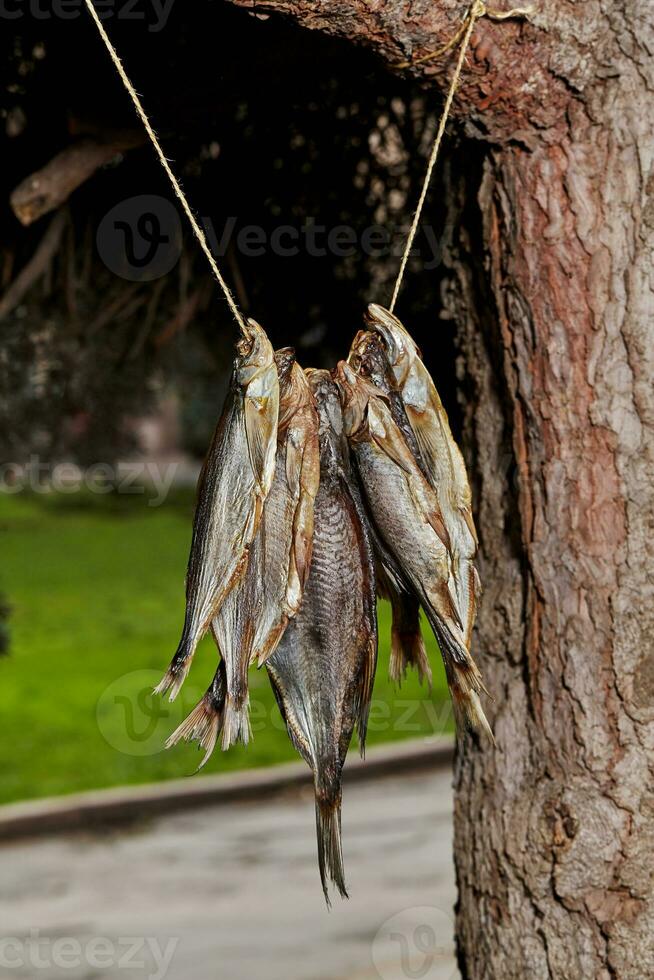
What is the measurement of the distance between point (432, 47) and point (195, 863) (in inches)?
188

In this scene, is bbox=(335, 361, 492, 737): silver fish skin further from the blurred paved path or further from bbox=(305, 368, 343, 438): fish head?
the blurred paved path

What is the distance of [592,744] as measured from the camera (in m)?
1.91

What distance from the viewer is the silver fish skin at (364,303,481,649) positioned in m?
1.63

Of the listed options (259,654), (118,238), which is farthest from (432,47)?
(118,238)

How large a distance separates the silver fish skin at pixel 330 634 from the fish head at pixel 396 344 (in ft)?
0.33

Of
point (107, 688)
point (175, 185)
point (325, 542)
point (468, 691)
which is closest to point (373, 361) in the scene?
point (325, 542)

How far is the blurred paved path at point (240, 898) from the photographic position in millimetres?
4656

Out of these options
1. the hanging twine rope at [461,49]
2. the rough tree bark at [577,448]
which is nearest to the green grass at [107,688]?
the rough tree bark at [577,448]

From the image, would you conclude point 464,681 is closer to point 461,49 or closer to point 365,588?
point 365,588

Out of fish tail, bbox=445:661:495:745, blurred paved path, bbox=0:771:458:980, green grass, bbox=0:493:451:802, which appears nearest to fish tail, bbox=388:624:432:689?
fish tail, bbox=445:661:495:745

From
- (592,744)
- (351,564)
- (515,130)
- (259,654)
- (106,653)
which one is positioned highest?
(515,130)

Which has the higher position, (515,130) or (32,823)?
(515,130)

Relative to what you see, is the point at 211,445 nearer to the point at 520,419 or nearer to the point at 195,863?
the point at 520,419

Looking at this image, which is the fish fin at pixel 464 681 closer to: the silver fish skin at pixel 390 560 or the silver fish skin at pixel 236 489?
the silver fish skin at pixel 390 560
